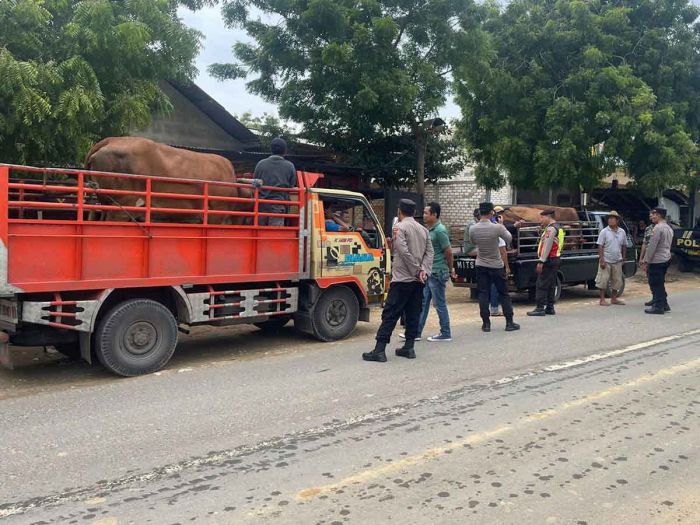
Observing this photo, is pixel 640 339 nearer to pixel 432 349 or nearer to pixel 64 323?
pixel 432 349

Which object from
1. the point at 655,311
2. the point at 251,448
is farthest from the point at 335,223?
the point at 655,311

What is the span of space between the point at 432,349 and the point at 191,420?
3562 millimetres

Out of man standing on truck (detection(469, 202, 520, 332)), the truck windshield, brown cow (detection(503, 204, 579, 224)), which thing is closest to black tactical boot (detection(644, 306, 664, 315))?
brown cow (detection(503, 204, 579, 224))

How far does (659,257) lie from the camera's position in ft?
36.2

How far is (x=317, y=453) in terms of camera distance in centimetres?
425

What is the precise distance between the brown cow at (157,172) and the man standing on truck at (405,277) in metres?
1.84

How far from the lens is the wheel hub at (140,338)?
21.0ft

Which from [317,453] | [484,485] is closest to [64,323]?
[317,453]

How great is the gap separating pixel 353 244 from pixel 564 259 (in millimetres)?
5906

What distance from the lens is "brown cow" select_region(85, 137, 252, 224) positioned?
256 inches

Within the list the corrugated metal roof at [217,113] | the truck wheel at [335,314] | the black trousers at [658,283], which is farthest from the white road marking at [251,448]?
the corrugated metal roof at [217,113]

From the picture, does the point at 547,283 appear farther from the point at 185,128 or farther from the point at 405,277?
the point at 185,128

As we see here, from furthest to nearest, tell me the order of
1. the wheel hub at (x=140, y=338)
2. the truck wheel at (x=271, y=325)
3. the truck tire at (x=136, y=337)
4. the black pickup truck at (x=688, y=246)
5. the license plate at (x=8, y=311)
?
the black pickup truck at (x=688, y=246) < the truck wheel at (x=271, y=325) < the wheel hub at (x=140, y=338) < the truck tire at (x=136, y=337) < the license plate at (x=8, y=311)

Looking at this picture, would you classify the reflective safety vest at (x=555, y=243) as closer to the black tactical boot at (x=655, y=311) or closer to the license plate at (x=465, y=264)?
the license plate at (x=465, y=264)
